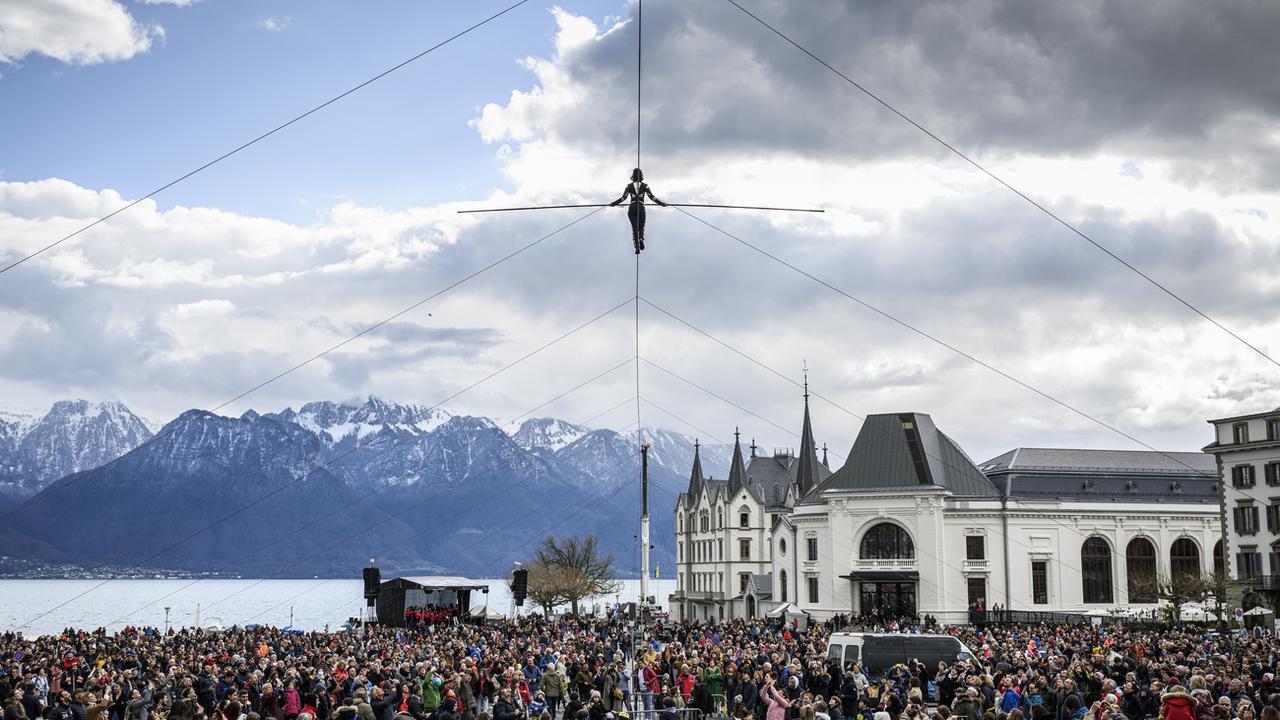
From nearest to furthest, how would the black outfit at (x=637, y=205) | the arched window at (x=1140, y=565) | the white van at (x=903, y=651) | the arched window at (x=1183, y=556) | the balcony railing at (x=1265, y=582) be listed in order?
the black outfit at (x=637, y=205), the white van at (x=903, y=651), the balcony railing at (x=1265, y=582), the arched window at (x=1140, y=565), the arched window at (x=1183, y=556)

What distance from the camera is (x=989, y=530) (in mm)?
73000

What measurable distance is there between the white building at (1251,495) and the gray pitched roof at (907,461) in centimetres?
1516

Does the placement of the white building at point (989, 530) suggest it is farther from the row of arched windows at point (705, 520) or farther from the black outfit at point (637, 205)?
the black outfit at point (637, 205)

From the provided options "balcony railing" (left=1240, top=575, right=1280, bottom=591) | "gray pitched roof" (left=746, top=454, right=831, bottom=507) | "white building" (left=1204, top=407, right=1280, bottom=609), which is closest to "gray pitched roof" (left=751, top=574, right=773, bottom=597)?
"gray pitched roof" (left=746, top=454, right=831, bottom=507)

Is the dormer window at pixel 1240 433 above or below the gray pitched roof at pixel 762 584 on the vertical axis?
above

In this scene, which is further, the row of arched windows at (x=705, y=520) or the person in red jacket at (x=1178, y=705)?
the row of arched windows at (x=705, y=520)

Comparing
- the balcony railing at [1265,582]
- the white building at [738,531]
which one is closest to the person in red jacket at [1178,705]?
the balcony railing at [1265,582]

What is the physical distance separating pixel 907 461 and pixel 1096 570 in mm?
13022

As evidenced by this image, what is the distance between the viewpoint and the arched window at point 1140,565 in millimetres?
72438

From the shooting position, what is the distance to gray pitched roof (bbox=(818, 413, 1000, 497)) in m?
74.2

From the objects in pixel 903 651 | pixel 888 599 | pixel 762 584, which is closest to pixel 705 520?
pixel 762 584

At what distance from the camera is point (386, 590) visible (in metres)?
68.9

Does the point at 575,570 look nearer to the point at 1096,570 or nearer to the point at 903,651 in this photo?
the point at 1096,570

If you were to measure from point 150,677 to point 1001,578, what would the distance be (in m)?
58.6
